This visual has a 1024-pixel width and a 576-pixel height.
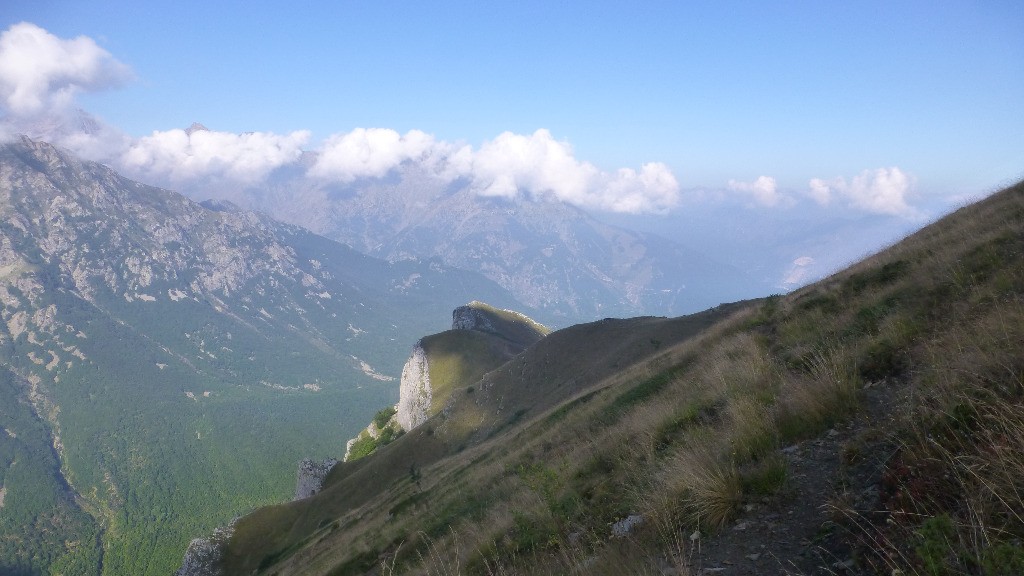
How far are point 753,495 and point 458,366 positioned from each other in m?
94.5

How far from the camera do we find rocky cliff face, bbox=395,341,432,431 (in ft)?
313

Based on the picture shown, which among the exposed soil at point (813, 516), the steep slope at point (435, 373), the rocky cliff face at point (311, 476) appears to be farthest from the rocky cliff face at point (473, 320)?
the exposed soil at point (813, 516)

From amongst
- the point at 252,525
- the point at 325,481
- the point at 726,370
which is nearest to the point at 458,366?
the point at 325,481

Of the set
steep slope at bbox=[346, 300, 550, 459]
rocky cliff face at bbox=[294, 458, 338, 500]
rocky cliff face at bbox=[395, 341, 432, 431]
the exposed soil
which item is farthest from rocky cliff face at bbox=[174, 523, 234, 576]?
the exposed soil

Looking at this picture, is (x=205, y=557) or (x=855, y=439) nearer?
(x=855, y=439)

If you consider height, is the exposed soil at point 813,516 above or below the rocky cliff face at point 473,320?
below

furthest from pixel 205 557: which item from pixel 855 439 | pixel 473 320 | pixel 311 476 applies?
pixel 473 320

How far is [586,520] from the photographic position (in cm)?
725

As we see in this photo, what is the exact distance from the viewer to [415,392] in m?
101

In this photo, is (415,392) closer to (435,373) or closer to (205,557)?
(435,373)

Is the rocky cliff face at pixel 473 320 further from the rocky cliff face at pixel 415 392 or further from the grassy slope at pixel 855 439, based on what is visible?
the grassy slope at pixel 855 439

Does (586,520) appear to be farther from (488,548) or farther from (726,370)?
(726,370)

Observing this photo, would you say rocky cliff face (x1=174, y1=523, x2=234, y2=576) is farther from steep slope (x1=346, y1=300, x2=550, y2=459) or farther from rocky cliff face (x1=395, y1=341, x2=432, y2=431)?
rocky cliff face (x1=395, y1=341, x2=432, y2=431)

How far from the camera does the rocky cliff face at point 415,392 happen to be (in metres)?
95.4
